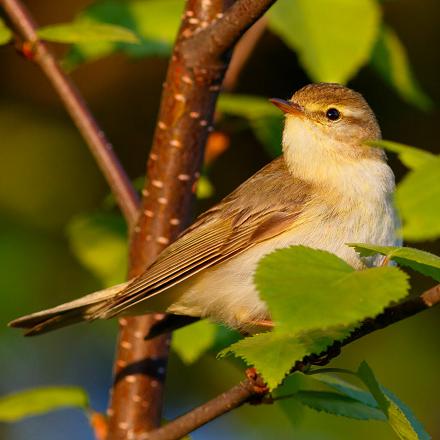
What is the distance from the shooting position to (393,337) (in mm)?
6246

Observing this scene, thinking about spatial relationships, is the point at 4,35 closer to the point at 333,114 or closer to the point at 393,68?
the point at 333,114

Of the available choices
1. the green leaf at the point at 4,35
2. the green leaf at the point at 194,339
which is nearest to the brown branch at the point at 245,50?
the green leaf at the point at 194,339

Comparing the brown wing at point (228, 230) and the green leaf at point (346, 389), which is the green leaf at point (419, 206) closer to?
the green leaf at point (346, 389)

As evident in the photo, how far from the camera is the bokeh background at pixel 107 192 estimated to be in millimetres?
6102

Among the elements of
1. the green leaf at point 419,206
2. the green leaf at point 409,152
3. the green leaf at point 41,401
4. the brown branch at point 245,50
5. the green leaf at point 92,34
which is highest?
the brown branch at point 245,50

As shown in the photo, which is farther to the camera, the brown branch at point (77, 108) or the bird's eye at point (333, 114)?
the bird's eye at point (333, 114)

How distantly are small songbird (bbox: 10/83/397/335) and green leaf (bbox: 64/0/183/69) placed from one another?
0.60 meters

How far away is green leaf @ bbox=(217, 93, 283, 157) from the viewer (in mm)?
4043

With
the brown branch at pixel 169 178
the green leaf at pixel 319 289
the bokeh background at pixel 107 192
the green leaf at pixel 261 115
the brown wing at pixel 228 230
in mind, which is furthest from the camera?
the bokeh background at pixel 107 192

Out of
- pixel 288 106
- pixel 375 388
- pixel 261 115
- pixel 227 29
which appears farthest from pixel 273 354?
pixel 288 106

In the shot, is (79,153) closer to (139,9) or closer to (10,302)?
(10,302)

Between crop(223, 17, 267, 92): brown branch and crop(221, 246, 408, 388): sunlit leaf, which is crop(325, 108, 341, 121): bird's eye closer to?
crop(223, 17, 267, 92): brown branch

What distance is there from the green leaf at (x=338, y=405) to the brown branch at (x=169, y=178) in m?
0.65

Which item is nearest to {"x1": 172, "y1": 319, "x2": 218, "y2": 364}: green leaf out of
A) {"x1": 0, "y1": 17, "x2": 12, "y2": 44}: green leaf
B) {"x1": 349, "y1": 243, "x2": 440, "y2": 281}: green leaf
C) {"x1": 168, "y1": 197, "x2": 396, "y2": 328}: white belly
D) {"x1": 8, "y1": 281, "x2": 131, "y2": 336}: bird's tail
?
{"x1": 168, "y1": 197, "x2": 396, "y2": 328}: white belly
